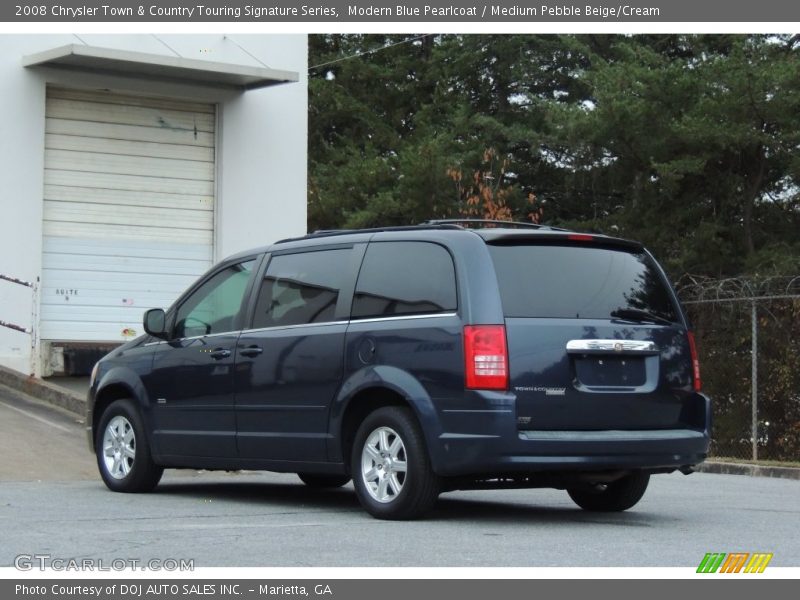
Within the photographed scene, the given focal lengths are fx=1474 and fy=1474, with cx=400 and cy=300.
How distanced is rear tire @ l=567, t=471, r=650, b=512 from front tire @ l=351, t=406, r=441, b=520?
174 cm

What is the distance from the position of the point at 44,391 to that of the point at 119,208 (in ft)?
10.4

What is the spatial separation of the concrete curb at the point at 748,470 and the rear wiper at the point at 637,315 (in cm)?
637

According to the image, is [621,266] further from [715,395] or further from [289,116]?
[289,116]

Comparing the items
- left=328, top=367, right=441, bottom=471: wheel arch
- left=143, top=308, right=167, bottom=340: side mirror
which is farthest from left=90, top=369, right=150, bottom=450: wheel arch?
left=328, top=367, right=441, bottom=471: wheel arch

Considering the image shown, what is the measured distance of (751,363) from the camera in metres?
17.1

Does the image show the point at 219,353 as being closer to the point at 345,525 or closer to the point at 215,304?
the point at 215,304

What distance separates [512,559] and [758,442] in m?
10.3

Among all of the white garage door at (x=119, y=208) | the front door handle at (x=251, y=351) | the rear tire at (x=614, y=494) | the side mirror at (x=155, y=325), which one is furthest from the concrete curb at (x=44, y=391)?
the rear tire at (x=614, y=494)

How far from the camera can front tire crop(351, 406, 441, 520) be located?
9.12m

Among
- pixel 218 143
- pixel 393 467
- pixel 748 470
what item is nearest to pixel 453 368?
pixel 393 467

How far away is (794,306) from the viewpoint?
647 inches

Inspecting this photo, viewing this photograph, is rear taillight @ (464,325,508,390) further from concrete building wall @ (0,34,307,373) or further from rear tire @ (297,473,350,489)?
concrete building wall @ (0,34,307,373)

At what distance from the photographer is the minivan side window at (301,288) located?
10.1 m
